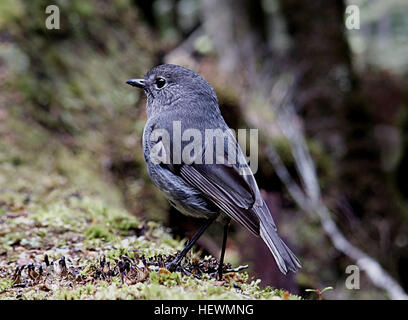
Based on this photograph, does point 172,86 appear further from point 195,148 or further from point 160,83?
point 195,148

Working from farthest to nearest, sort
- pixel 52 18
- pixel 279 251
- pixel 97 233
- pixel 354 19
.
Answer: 1. pixel 52 18
2. pixel 354 19
3. pixel 97 233
4. pixel 279 251

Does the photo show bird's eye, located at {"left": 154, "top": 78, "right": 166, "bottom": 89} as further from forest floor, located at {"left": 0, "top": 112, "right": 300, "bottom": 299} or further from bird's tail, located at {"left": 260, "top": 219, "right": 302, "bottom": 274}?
bird's tail, located at {"left": 260, "top": 219, "right": 302, "bottom": 274}

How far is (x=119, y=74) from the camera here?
29.2ft

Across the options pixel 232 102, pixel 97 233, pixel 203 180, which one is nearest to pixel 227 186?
pixel 203 180

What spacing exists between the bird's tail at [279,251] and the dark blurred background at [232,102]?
1.89 meters

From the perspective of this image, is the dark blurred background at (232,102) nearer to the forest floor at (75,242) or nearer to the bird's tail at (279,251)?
the forest floor at (75,242)

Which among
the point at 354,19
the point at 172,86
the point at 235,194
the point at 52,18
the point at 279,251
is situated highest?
the point at 52,18

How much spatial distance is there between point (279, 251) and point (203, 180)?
747mm

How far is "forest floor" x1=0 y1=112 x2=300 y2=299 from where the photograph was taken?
304cm

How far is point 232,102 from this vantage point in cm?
852

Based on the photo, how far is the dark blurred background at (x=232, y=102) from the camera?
704cm

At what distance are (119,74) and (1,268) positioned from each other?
576 cm
